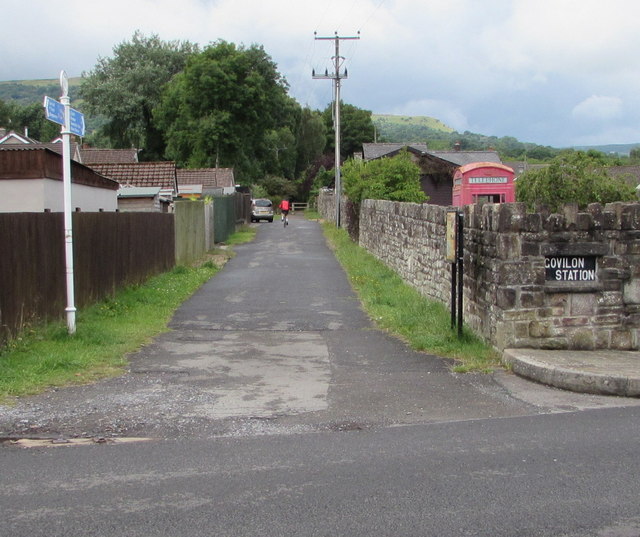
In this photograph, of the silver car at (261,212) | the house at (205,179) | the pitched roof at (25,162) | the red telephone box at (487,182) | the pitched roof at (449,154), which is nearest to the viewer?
the pitched roof at (25,162)

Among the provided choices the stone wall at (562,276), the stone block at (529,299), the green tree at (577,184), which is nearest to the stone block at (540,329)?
the stone wall at (562,276)

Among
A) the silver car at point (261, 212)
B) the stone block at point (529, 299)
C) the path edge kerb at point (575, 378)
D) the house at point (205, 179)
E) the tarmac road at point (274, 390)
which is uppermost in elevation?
the house at point (205, 179)

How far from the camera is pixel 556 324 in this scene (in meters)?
8.91

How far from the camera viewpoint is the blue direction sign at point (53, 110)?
9352mm

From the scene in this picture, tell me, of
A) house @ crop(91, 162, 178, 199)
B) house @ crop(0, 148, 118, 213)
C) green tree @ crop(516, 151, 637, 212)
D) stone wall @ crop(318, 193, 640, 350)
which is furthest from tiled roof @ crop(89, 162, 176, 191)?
stone wall @ crop(318, 193, 640, 350)

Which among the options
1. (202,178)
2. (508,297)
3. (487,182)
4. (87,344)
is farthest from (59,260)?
(202,178)

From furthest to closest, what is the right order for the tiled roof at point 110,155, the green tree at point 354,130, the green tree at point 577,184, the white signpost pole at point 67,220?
the green tree at point 354,130, the tiled roof at point 110,155, the green tree at point 577,184, the white signpost pole at point 67,220

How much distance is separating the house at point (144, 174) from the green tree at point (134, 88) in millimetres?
39577

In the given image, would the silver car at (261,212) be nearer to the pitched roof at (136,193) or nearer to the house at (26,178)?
the pitched roof at (136,193)

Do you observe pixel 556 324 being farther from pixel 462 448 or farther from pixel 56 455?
pixel 56 455

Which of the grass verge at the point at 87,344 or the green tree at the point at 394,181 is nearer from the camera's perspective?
the grass verge at the point at 87,344

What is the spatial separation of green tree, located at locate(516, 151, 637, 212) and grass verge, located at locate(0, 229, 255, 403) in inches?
271

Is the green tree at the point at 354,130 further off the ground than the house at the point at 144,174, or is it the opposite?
the green tree at the point at 354,130

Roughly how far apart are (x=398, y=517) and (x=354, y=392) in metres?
3.20
